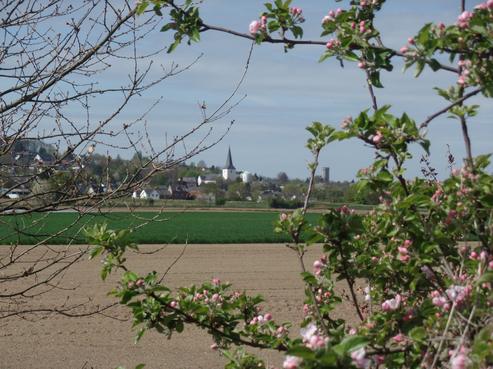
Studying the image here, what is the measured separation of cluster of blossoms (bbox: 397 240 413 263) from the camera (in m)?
2.39

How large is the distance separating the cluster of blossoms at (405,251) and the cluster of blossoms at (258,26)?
0.96 m

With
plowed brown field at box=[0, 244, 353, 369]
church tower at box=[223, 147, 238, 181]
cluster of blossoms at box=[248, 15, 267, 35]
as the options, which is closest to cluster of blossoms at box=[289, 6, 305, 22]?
cluster of blossoms at box=[248, 15, 267, 35]

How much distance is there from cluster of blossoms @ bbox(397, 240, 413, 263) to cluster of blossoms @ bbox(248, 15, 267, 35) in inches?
37.9

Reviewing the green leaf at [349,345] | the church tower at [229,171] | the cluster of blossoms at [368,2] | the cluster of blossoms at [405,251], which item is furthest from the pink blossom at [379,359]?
the church tower at [229,171]

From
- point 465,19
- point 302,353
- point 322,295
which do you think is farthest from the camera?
point 322,295

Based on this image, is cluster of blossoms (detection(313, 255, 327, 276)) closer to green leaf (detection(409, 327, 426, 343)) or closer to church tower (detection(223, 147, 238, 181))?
green leaf (detection(409, 327, 426, 343))

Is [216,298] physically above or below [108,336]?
above

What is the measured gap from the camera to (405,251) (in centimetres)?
238

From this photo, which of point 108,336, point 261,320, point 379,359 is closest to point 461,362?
point 379,359

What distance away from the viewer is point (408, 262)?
2.43 m

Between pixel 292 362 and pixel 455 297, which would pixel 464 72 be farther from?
pixel 292 362

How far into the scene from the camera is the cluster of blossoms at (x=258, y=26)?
2697 millimetres

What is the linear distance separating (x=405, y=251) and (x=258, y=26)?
1.01m

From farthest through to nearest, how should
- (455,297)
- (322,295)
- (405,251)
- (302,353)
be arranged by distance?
(322,295) → (405,251) → (455,297) → (302,353)
